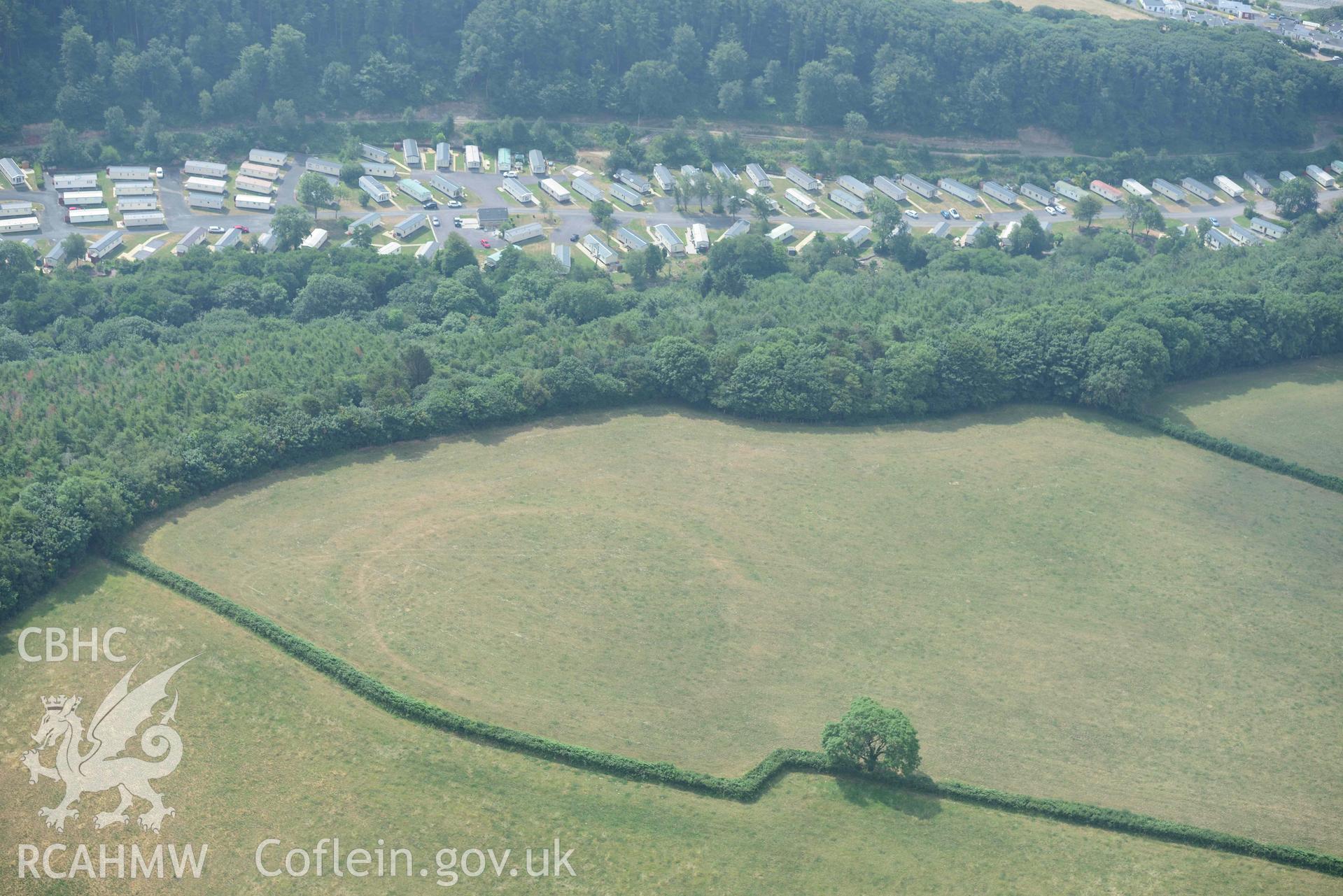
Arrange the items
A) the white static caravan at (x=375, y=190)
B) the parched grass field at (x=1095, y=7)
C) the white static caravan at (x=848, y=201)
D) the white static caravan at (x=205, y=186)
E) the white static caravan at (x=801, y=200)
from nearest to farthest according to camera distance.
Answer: the white static caravan at (x=205, y=186)
the white static caravan at (x=375, y=190)
the white static caravan at (x=801, y=200)
the white static caravan at (x=848, y=201)
the parched grass field at (x=1095, y=7)

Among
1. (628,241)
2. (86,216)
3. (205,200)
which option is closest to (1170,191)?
(628,241)

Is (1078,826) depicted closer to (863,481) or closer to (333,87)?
(863,481)

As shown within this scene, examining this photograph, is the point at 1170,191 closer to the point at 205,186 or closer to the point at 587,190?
the point at 587,190

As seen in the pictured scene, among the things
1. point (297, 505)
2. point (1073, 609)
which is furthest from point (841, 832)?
point (297, 505)

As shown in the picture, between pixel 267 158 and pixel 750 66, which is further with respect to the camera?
pixel 750 66

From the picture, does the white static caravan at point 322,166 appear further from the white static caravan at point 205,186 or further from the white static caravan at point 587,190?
the white static caravan at point 587,190

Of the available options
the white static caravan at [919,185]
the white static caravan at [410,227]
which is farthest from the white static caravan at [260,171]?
the white static caravan at [919,185]

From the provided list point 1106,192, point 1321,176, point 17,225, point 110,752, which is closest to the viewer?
point 110,752
